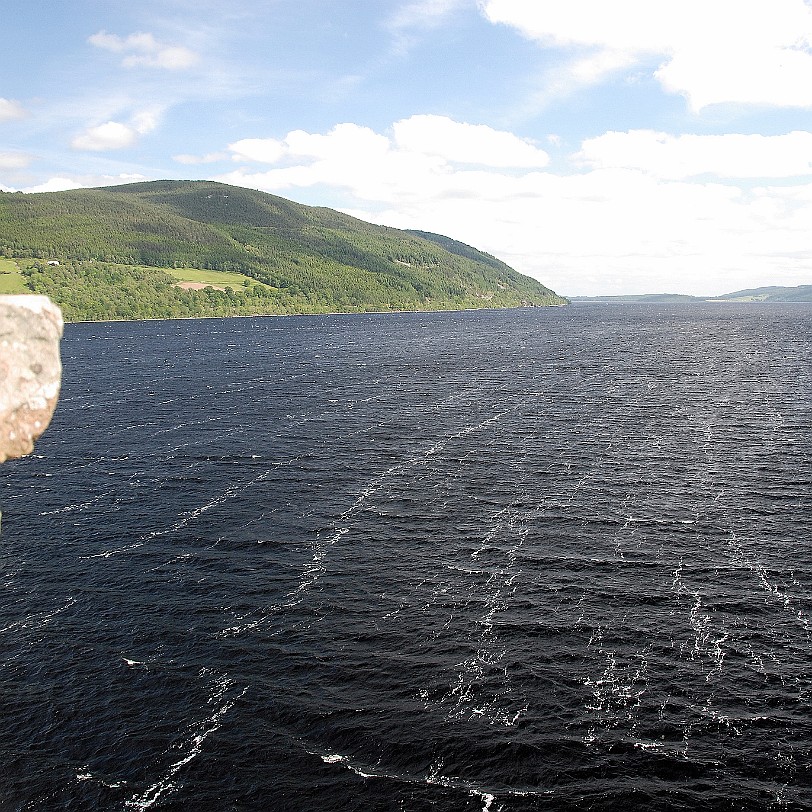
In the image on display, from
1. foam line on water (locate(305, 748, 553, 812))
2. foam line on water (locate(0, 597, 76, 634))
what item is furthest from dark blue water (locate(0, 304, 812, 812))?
foam line on water (locate(0, 597, 76, 634))

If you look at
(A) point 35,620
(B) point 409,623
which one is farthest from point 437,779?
(A) point 35,620

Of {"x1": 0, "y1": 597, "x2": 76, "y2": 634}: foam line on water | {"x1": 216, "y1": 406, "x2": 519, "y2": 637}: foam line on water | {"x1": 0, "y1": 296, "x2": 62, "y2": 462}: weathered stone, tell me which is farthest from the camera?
{"x1": 216, "y1": 406, "x2": 519, "y2": 637}: foam line on water

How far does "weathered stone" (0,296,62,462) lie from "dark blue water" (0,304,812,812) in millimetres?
17430

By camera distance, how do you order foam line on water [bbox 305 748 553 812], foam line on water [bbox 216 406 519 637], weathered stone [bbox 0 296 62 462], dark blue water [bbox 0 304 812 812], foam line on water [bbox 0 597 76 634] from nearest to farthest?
weathered stone [bbox 0 296 62 462], foam line on water [bbox 305 748 553 812], dark blue water [bbox 0 304 812 812], foam line on water [bbox 0 597 76 634], foam line on water [bbox 216 406 519 637]

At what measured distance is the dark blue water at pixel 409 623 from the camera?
2923cm

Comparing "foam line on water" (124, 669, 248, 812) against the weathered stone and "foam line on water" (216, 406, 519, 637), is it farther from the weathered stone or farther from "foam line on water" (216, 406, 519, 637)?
the weathered stone

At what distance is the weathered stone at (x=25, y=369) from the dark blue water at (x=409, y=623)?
57.2 feet

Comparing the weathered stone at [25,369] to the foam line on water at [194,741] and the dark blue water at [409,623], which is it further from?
the dark blue water at [409,623]

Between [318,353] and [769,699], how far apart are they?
17483 centimetres

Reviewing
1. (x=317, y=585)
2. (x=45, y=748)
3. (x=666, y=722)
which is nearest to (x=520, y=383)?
(x=317, y=585)

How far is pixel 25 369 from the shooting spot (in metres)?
23.6

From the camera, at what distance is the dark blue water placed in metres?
29.2

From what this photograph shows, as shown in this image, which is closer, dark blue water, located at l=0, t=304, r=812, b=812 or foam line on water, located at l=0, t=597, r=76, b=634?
dark blue water, located at l=0, t=304, r=812, b=812

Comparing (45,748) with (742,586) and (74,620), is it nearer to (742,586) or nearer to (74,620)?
(74,620)
